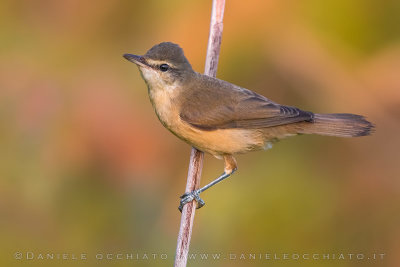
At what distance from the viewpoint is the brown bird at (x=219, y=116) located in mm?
3891

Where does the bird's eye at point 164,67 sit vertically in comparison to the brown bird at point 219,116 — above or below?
above

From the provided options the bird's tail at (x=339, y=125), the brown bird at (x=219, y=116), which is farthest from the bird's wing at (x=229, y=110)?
the bird's tail at (x=339, y=125)

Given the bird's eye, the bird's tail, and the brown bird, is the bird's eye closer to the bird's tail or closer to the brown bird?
the brown bird

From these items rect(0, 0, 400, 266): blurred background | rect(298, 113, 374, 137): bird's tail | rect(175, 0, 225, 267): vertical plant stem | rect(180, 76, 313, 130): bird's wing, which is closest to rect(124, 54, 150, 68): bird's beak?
rect(180, 76, 313, 130): bird's wing

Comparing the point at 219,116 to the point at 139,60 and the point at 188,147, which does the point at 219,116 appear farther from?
the point at 139,60

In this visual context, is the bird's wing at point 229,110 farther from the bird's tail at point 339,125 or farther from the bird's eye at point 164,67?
the bird's eye at point 164,67

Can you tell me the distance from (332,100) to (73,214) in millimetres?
2649

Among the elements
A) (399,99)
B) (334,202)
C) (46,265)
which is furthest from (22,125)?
(399,99)

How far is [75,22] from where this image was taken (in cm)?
527

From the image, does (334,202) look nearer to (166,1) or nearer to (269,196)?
(269,196)

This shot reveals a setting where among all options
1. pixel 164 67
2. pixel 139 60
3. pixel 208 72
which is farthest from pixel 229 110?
pixel 139 60

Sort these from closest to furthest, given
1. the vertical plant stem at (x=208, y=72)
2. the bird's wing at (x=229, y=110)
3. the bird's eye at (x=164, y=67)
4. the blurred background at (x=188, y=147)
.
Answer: the vertical plant stem at (x=208, y=72) < the bird's eye at (x=164, y=67) < the bird's wing at (x=229, y=110) < the blurred background at (x=188, y=147)

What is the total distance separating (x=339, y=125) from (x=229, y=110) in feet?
3.02

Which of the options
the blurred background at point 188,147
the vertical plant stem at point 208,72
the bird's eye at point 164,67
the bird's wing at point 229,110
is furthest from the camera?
the blurred background at point 188,147
